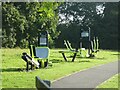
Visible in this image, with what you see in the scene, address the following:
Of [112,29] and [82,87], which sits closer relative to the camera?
[82,87]

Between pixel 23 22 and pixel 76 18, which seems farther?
pixel 76 18

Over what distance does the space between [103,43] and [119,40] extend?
2598mm

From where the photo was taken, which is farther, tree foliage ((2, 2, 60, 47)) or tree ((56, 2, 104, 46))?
tree ((56, 2, 104, 46))

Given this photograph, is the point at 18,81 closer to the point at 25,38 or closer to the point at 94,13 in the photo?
the point at 25,38

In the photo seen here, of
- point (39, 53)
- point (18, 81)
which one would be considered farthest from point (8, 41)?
point (18, 81)

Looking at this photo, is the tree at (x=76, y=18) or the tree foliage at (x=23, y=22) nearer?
the tree foliage at (x=23, y=22)

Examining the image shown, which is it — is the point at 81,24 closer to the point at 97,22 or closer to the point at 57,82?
the point at 97,22

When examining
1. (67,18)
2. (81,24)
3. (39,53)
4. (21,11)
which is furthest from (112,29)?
(39,53)

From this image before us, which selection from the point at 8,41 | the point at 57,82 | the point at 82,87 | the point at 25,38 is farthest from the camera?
the point at 25,38

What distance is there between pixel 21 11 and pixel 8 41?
4.39m

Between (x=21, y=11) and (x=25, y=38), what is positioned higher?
(x=21, y=11)

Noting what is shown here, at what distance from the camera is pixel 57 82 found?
1145 centimetres

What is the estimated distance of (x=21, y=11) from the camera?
4169 cm

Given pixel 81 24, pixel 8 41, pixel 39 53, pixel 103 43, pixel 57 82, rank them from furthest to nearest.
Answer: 1. pixel 81 24
2. pixel 103 43
3. pixel 8 41
4. pixel 39 53
5. pixel 57 82
